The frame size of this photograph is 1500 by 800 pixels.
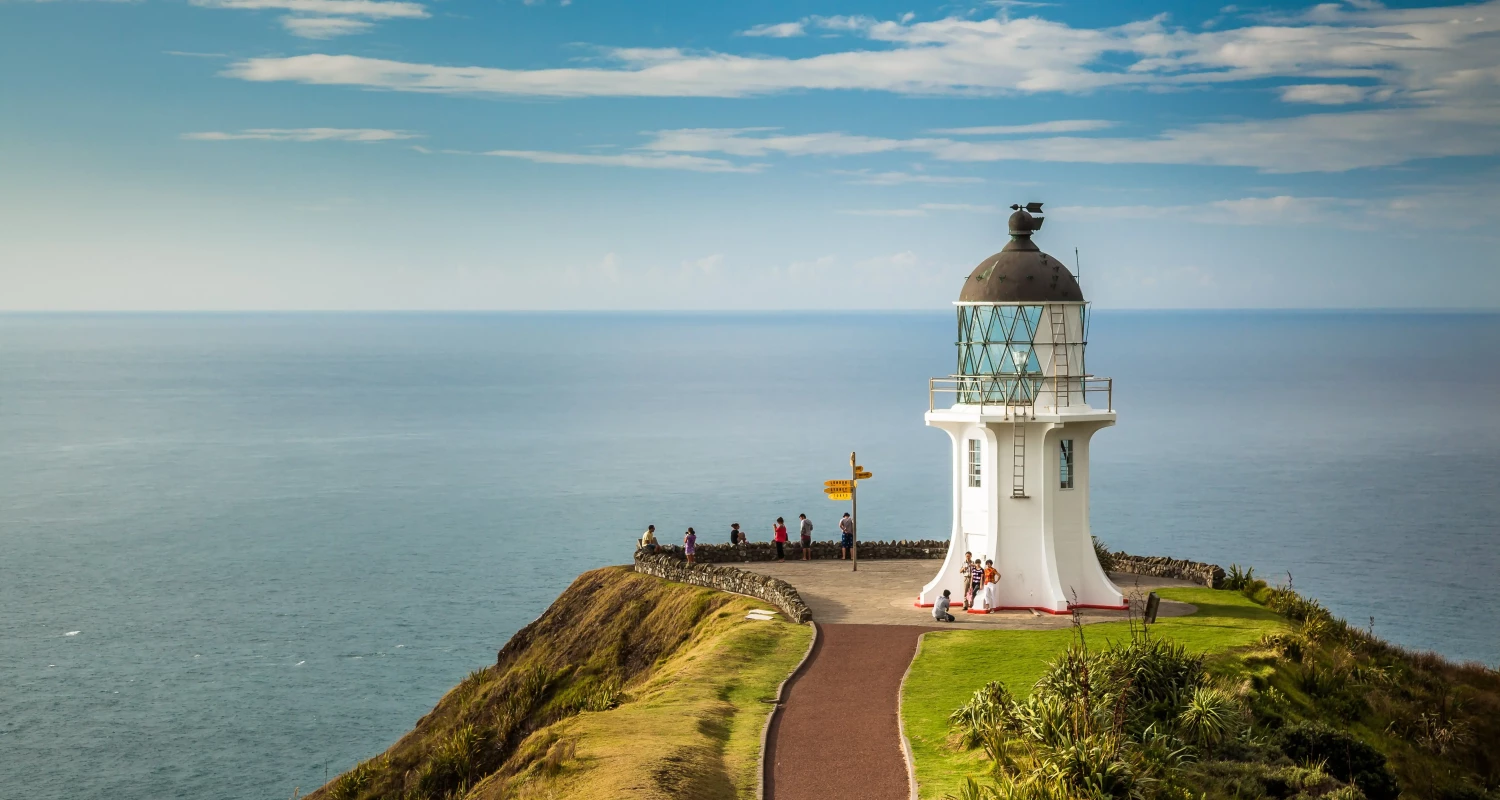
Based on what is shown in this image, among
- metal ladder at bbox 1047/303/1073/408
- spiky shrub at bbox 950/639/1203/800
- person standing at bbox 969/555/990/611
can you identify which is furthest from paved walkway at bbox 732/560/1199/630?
spiky shrub at bbox 950/639/1203/800

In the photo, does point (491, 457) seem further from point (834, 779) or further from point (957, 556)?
point (834, 779)

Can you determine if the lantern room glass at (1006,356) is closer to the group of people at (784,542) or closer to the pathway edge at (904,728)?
the pathway edge at (904,728)

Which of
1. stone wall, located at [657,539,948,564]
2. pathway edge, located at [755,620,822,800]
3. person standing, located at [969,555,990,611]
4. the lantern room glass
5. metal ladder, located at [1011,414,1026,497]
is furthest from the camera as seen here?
stone wall, located at [657,539,948,564]

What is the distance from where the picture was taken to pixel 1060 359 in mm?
32656

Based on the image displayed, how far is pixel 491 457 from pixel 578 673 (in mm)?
84429

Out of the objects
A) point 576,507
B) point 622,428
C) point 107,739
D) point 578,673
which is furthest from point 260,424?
point 578,673

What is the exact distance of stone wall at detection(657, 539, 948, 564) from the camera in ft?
134

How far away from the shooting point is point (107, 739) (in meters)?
41.4

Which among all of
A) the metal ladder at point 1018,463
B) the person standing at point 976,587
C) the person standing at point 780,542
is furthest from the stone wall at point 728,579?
the metal ladder at point 1018,463

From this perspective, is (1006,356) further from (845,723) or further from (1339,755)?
(845,723)

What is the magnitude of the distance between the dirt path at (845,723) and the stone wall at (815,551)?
1078cm

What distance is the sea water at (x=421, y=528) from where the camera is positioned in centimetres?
4444

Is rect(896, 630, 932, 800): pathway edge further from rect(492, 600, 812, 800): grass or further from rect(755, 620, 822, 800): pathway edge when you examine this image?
rect(492, 600, 812, 800): grass

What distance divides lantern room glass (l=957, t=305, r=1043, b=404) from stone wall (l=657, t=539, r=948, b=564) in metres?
8.88
